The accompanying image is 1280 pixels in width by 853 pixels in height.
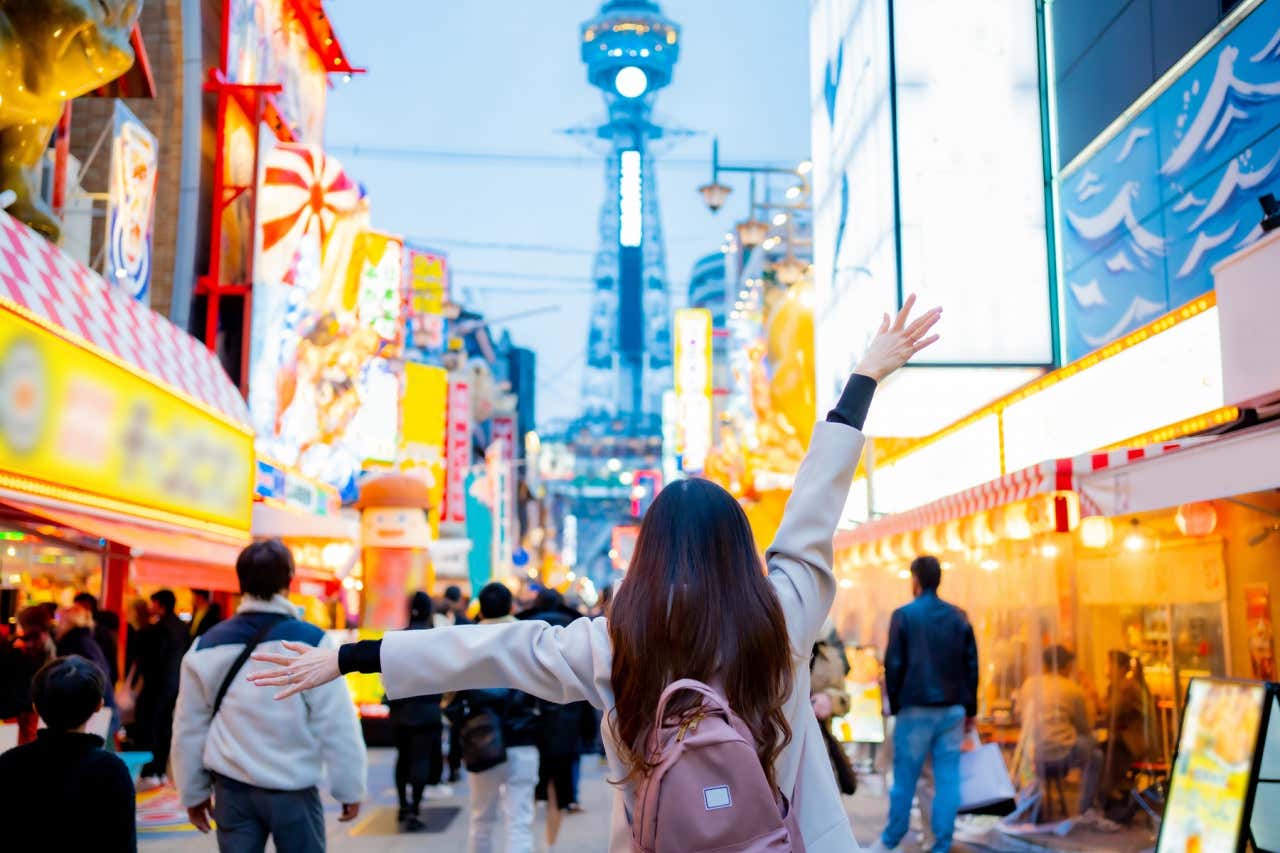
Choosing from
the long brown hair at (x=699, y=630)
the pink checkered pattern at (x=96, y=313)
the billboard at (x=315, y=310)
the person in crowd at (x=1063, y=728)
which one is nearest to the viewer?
the long brown hair at (x=699, y=630)

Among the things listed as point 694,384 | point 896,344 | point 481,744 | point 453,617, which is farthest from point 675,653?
point 694,384

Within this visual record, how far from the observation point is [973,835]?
10.2 meters

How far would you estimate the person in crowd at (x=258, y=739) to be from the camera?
17.1 feet

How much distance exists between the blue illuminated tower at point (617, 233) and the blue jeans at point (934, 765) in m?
75.4

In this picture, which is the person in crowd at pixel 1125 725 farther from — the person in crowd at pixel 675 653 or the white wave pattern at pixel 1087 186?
the person in crowd at pixel 675 653

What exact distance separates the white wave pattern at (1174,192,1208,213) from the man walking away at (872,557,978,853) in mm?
3879

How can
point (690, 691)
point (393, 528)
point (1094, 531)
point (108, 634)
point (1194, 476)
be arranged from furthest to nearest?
point (393, 528) < point (108, 634) < point (1094, 531) < point (1194, 476) < point (690, 691)

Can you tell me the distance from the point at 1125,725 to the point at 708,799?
28.2ft

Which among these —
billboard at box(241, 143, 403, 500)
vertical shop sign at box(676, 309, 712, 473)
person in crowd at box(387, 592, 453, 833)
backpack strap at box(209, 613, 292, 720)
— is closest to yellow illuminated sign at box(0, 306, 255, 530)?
person in crowd at box(387, 592, 453, 833)

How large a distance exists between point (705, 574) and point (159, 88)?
14.8 m

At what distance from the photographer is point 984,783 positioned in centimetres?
898

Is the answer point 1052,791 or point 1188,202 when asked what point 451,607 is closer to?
point 1052,791

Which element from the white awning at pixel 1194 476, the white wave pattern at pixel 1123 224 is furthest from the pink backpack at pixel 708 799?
the white wave pattern at pixel 1123 224

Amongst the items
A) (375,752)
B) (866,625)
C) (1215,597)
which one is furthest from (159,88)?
(1215,597)
